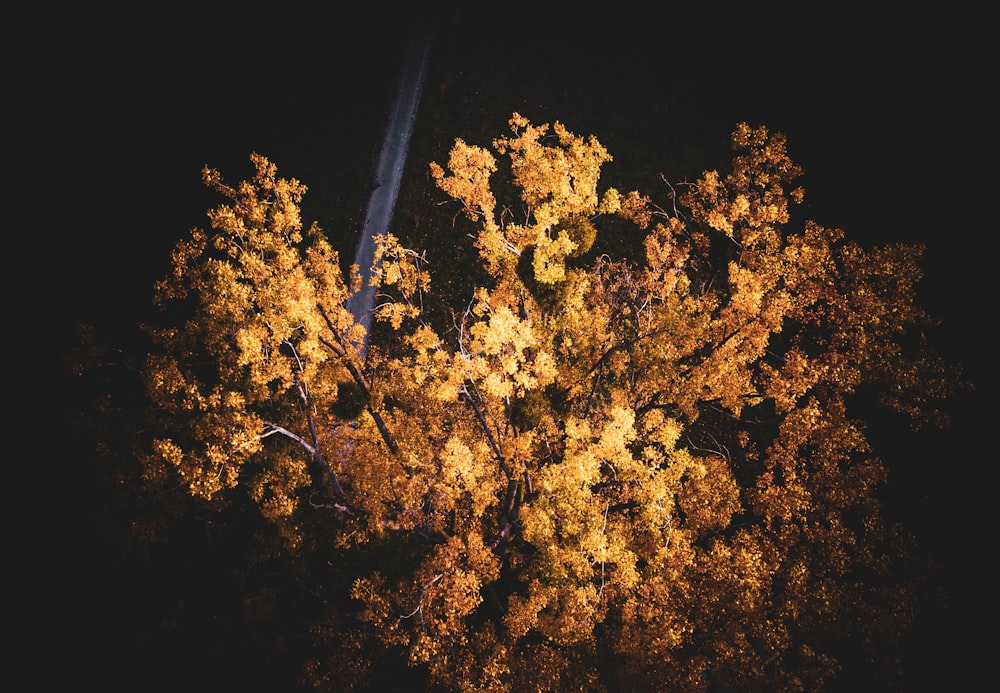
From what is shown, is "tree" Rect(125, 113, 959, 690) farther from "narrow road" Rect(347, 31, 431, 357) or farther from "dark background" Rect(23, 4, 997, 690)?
"dark background" Rect(23, 4, 997, 690)

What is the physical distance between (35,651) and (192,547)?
13.7 feet

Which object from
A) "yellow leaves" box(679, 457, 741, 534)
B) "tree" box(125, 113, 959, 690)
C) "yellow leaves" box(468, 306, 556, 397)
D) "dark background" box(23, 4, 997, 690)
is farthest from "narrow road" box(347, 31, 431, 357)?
"yellow leaves" box(679, 457, 741, 534)

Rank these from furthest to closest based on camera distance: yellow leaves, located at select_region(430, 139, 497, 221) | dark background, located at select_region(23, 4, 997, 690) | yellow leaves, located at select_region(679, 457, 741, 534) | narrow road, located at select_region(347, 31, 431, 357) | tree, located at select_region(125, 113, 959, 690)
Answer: narrow road, located at select_region(347, 31, 431, 357)
dark background, located at select_region(23, 4, 997, 690)
yellow leaves, located at select_region(430, 139, 497, 221)
yellow leaves, located at select_region(679, 457, 741, 534)
tree, located at select_region(125, 113, 959, 690)

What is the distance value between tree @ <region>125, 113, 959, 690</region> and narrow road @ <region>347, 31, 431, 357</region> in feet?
13.5

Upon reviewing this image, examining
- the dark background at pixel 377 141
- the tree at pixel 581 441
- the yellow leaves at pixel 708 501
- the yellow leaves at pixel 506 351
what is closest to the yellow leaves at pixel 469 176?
the tree at pixel 581 441

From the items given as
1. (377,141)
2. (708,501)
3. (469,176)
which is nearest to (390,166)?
(377,141)

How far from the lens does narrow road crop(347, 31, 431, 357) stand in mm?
14122

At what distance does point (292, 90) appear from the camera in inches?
604

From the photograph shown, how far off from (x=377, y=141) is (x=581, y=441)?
38.4 ft

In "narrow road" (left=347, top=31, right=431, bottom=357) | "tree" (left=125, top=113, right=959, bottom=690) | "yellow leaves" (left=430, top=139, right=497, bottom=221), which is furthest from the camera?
"narrow road" (left=347, top=31, right=431, bottom=357)

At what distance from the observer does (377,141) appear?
15305 mm

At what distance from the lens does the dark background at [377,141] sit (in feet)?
37.8

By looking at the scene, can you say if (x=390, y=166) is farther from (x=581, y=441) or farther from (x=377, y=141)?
(x=581, y=441)

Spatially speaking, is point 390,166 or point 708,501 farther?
point 390,166
